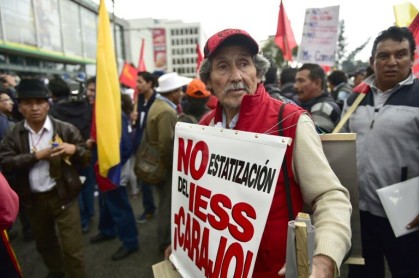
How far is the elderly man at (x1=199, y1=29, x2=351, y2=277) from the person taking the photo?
0.99 meters

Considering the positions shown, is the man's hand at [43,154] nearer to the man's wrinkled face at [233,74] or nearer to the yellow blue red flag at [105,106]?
the yellow blue red flag at [105,106]

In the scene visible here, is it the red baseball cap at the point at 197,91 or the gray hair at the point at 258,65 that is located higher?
the gray hair at the point at 258,65

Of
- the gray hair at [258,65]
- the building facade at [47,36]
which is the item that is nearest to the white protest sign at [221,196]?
the gray hair at [258,65]

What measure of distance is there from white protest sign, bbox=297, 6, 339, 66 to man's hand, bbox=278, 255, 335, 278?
4.16 meters

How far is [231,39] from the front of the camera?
55.8 inches

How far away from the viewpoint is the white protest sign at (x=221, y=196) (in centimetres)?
101

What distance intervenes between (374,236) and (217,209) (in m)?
1.53

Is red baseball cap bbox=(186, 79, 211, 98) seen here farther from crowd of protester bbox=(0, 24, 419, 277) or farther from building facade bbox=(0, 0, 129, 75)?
building facade bbox=(0, 0, 129, 75)

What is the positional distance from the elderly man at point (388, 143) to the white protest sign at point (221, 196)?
1.34 metres

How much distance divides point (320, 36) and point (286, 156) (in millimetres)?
4153

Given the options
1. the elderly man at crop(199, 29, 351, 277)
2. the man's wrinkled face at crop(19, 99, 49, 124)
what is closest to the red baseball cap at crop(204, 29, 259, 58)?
the elderly man at crop(199, 29, 351, 277)

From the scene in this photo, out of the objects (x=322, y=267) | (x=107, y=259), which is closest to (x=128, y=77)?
(x=107, y=259)

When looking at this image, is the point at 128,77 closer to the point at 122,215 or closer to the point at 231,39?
A: the point at 122,215

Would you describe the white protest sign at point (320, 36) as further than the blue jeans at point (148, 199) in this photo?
No
